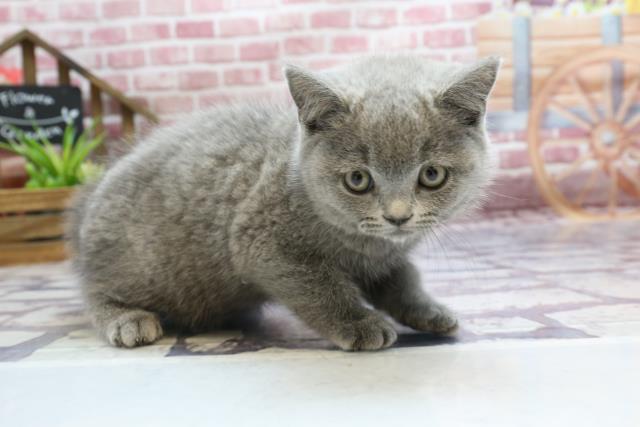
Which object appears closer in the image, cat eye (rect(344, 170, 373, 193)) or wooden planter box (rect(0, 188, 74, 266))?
cat eye (rect(344, 170, 373, 193))

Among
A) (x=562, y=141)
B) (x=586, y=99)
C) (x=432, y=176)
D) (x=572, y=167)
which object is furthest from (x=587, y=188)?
(x=432, y=176)

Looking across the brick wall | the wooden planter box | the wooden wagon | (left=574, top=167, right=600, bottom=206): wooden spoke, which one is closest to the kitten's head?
the wooden planter box

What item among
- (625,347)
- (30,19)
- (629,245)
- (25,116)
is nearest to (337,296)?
(625,347)

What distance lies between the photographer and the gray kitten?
1162mm

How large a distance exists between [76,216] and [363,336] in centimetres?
90

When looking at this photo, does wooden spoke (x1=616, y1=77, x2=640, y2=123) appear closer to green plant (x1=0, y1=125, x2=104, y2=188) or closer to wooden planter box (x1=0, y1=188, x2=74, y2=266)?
green plant (x1=0, y1=125, x2=104, y2=188)

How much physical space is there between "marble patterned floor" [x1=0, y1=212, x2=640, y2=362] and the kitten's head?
25 centimetres

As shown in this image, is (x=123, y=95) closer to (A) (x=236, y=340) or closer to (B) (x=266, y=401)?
(A) (x=236, y=340)

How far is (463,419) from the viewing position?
2.79ft

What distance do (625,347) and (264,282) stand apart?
2.28 feet

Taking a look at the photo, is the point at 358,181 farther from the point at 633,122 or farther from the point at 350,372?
the point at 633,122

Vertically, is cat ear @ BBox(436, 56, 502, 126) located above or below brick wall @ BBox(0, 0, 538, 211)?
below

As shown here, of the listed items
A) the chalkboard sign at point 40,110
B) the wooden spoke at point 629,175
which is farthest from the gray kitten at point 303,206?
the wooden spoke at point 629,175

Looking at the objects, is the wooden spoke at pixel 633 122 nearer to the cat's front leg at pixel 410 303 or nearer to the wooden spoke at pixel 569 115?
the wooden spoke at pixel 569 115
